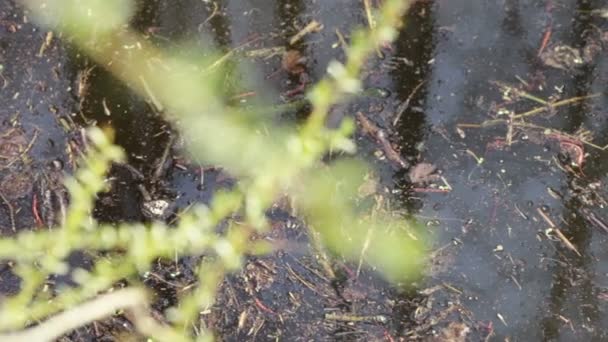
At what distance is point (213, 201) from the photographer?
2.88 meters

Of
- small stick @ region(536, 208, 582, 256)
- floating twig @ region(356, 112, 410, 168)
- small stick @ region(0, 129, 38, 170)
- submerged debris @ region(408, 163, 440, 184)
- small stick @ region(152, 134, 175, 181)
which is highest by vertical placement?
small stick @ region(0, 129, 38, 170)

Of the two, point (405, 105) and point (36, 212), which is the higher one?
point (36, 212)

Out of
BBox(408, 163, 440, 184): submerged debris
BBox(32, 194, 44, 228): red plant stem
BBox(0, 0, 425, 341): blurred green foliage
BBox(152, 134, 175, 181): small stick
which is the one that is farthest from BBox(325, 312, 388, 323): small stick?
BBox(32, 194, 44, 228): red plant stem

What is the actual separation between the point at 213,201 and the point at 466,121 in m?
0.95

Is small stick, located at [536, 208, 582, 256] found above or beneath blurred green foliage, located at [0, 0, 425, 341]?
beneath

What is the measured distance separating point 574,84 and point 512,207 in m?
0.58

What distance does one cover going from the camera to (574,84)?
3.07 m

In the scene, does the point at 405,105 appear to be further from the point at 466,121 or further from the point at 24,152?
the point at 24,152

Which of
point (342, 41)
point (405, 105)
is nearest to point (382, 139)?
point (405, 105)

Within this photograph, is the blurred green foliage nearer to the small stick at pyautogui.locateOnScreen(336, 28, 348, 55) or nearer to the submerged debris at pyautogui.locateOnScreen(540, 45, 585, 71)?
the small stick at pyautogui.locateOnScreen(336, 28, 348, 55)

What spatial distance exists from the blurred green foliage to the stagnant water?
0.22 ft

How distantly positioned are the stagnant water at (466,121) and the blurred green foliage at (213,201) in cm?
7

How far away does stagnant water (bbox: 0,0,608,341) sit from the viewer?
269 centimetres

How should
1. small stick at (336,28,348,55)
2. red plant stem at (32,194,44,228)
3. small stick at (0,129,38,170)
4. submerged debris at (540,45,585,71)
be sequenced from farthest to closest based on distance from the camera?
small stick at (336,28,348,55), submerged debris at (540,45,585,71), small stick at (0,129,38,170), red plant stem at (32,194,44,228)
